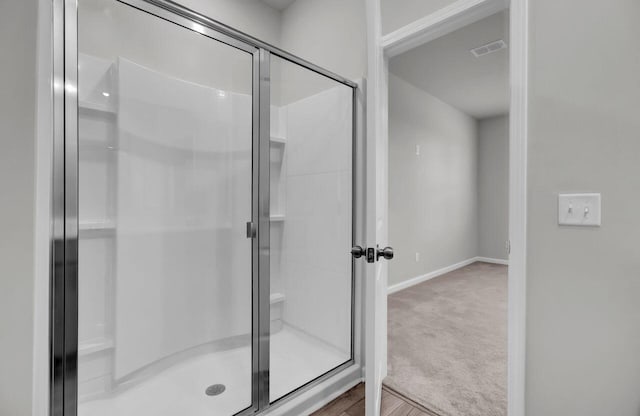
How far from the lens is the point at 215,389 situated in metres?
1.55

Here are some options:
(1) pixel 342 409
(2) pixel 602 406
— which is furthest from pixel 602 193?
(1) pixel 342 409

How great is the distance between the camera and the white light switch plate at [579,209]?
1053 mm

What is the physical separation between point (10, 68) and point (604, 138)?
2.05 metres

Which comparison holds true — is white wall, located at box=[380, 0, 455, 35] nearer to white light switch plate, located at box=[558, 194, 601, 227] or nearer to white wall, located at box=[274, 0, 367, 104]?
white wall, located at box=[274, 0, 367, 104]

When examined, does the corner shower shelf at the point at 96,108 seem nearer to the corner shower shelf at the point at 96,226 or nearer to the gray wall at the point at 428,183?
the corner shower shelf at the point at 96,226

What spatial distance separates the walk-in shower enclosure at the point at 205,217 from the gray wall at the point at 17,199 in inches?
6.5

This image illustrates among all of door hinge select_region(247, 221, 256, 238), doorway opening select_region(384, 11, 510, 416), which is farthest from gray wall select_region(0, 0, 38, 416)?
doorway opening select_region(384, 11, 510, 416)

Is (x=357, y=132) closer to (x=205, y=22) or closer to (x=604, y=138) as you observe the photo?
Answer: (x=205, y=22)

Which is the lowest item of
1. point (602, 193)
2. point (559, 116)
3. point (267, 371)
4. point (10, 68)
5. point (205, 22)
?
point (267, 371)

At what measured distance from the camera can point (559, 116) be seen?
1.12m

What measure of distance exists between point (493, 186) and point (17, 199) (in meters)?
5.83

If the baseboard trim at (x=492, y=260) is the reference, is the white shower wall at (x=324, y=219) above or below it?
above

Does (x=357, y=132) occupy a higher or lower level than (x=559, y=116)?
higher

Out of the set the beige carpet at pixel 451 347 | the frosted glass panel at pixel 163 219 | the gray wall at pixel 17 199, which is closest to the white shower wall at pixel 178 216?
the frosted glass panel at pixel 163 219
